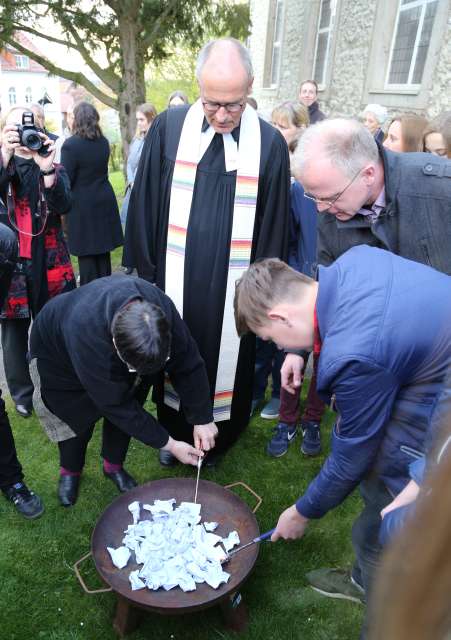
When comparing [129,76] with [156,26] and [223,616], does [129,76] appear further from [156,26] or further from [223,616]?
[223,616]

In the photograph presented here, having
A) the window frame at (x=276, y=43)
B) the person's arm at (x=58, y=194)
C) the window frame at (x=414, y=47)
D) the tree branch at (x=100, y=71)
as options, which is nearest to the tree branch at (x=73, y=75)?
the tree branch at (x=100, y=71)

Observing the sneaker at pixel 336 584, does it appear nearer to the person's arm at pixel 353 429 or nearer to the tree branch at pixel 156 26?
the person's arm at pixel 353 429

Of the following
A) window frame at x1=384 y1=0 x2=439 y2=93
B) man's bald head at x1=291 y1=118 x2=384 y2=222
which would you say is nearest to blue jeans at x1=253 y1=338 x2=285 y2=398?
man's bald head at x1=291 y1=118 x2=384 y2=222

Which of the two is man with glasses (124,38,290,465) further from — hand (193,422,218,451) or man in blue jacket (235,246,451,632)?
man in blue jacket (235,246,451,632)

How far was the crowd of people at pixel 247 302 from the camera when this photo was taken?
1.63m

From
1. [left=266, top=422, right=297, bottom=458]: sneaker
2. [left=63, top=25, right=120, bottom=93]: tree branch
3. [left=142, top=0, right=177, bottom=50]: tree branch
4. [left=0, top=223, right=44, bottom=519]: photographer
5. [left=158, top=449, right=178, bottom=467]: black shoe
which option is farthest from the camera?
[left=63, top=25, right=120, bottom=93]: tree branch

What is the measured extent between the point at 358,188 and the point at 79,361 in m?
1.50

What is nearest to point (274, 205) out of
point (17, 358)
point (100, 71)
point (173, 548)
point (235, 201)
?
point (235, 201)

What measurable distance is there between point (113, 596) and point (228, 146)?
2415 millimetres

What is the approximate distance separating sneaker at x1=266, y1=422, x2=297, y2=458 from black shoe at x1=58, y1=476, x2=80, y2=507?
4.28ft

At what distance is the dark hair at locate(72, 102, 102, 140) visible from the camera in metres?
4.79

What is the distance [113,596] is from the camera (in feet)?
8.13

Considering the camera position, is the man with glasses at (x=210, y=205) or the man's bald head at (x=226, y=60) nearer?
the man's bald head at (x=226, y=60)

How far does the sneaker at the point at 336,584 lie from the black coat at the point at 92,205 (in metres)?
3.85
